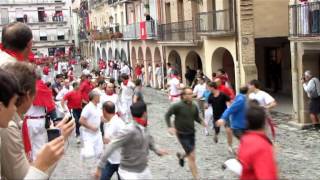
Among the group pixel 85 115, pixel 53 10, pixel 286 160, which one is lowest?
pixel 286 160

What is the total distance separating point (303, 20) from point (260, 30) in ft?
15.8

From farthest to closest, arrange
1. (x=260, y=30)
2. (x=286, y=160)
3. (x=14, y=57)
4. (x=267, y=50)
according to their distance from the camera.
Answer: (x=267, y=50) < (x=260, y=30) < (x=286, y=160) < (x=14, y=57)

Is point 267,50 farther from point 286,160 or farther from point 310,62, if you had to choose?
point 286,160

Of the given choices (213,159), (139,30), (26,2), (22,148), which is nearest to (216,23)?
(213,159)

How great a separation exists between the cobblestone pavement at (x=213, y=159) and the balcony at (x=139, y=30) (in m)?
16.7

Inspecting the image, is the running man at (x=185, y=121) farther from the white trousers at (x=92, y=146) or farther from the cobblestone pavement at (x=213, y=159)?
the white trousers at (x=92, y=146)

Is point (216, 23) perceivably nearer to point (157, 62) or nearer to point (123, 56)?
point (157, 62)

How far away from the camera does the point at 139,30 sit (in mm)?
37500

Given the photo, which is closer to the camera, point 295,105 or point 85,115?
point 85,115

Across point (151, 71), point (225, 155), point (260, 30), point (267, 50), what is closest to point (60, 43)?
point (151, 71)

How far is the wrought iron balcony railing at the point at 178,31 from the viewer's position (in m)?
26.3

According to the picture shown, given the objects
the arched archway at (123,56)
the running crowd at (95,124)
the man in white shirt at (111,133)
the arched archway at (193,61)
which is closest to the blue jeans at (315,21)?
the running crowd at (95,124)

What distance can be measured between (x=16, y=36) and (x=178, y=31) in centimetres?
2396

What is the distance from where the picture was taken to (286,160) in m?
12.5
